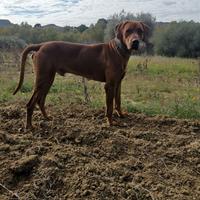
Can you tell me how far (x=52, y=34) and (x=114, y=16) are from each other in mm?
11560

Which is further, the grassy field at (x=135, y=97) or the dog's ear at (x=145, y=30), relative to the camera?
the grassy field at (x=135, y=97)

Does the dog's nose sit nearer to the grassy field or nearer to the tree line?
the grassy field

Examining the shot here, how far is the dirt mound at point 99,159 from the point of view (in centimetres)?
396

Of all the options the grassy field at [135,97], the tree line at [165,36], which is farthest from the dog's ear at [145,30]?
the tree line at [165,36]

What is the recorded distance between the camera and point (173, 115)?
7465 millimetres

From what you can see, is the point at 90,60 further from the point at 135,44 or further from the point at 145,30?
the point at 145,30

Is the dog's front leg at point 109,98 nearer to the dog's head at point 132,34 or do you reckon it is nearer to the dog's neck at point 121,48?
the dog's neck at point 121,48

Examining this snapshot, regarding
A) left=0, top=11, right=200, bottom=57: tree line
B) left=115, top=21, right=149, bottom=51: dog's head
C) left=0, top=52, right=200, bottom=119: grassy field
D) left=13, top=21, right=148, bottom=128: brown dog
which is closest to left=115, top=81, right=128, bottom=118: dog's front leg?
left=13, top=21, right=148, bottom=128: brown dog

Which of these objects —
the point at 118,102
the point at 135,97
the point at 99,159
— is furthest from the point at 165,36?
the point at 99,159

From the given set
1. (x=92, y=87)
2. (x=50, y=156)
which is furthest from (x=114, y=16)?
(x=50, y=156)

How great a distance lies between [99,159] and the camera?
15.5 feet

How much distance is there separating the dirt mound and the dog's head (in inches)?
49.4

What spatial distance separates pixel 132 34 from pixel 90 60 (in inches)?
32.5

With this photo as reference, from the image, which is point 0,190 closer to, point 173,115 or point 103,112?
point 103,112
